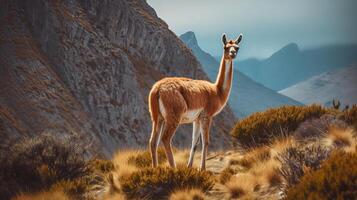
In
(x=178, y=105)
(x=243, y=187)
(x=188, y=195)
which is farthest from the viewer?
(x=178, y=105)

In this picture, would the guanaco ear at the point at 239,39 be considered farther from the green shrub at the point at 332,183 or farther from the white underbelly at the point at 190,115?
the green shrub at the point at 332,183

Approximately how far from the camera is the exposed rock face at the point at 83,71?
41.1 meters

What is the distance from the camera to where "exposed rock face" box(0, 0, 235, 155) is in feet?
135

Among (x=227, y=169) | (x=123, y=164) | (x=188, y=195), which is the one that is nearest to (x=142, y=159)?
(x=123, y=164)

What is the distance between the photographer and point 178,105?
9.22 metres

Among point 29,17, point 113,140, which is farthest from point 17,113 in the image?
point 29,17

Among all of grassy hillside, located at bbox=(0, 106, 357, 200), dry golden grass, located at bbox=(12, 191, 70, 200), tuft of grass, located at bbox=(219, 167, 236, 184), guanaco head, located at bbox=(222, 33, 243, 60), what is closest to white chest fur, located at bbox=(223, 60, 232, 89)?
guanaco head, located at bbox=(222, 33, 243, 60)

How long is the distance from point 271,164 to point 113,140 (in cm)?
3967

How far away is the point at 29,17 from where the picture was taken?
51469 millimetres

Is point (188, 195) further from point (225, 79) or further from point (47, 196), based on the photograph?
point (225, 79)

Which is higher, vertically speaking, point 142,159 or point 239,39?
point 239,39

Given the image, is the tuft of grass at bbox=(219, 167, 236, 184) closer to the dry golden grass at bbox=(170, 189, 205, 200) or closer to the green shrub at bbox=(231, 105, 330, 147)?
the dry golden grass at bbox=(170, 189, 205, 200)

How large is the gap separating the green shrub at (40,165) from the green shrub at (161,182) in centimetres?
138

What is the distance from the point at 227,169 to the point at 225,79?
6.88ft
